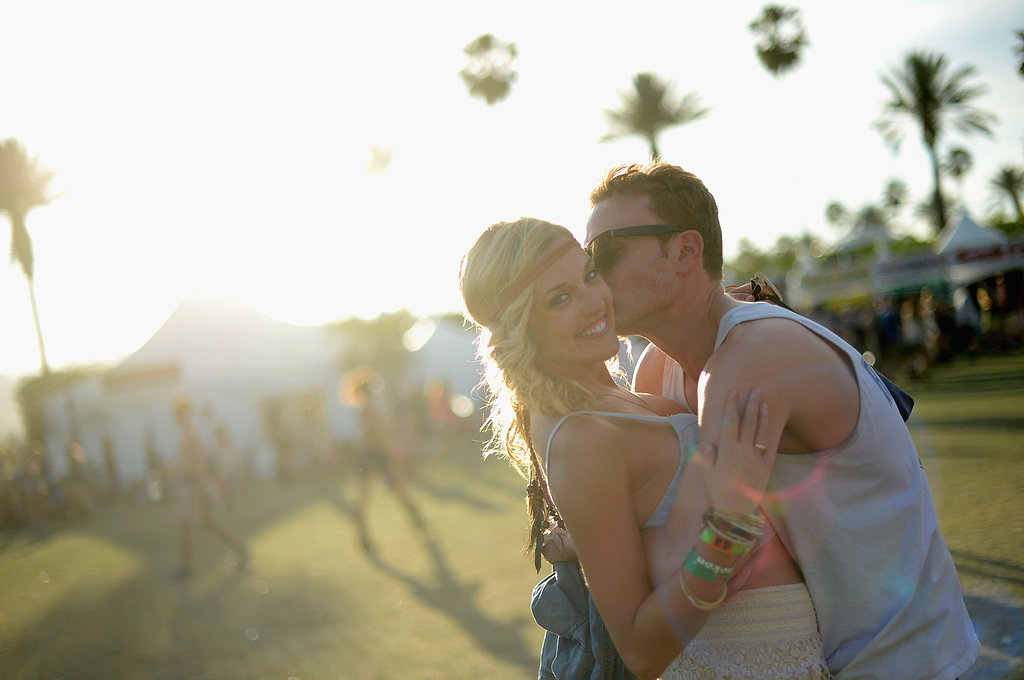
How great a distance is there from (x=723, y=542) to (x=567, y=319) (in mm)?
750

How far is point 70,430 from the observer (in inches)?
1044

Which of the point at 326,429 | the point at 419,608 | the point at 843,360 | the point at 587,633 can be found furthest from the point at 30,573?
the point at 843,360

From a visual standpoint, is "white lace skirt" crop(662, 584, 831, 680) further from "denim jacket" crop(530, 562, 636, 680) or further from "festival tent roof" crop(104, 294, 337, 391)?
"festival tent roof" crop(104, 294, 337, 391)

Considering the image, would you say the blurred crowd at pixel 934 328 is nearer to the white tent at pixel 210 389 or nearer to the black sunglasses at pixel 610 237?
the white tent at pixel 210 389

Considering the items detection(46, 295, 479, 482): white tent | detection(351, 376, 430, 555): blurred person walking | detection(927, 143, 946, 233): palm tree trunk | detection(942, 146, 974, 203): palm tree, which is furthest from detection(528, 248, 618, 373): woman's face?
detection(942, 146, 974, 203): palm tree

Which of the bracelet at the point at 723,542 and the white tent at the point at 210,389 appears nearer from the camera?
the bracelet at the point at 723,542

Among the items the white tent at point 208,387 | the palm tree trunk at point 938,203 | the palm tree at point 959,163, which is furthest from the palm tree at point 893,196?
the white tent at point 208,387

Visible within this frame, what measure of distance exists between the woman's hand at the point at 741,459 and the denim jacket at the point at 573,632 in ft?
2.20

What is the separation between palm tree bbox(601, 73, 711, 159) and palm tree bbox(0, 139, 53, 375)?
923 inches

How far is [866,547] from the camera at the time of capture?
1901mm

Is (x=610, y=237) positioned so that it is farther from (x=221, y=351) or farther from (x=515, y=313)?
(x=221, y=351)

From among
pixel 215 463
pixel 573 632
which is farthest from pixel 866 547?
pixel 215 463

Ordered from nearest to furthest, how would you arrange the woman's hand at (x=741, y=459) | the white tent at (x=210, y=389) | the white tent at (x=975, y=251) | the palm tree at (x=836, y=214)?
the woman's hand at (x=741, y=459)
the white tent at (x=975, y=251)
the white tent at (x=210, y=389)
the palm tree at (x=836, y=214)

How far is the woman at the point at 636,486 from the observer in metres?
1.80
